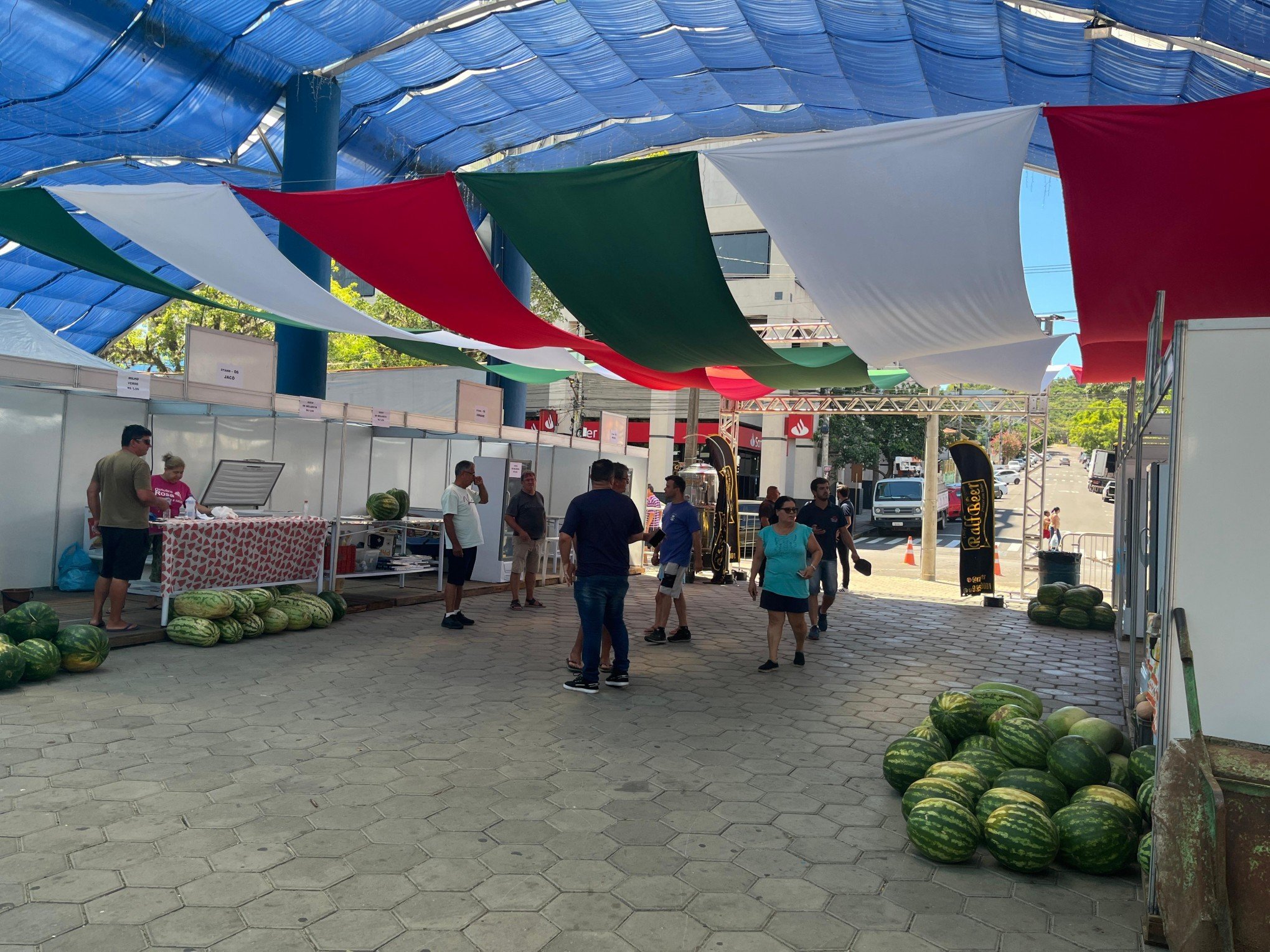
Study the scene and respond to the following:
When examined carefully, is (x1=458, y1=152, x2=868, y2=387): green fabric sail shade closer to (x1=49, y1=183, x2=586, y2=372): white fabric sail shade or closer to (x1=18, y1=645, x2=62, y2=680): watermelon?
(x1=49, y1=183, x2=586, y2=372): white fabric sail shade

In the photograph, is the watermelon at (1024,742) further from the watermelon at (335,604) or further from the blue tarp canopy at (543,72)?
the watermelon at (335,604)

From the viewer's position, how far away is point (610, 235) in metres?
6.00

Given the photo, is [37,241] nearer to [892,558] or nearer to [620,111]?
[620,111]

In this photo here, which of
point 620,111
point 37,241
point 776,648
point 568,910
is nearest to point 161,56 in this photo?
point 37,241

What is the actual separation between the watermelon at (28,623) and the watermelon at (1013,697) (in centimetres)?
676

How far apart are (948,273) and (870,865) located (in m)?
3.76

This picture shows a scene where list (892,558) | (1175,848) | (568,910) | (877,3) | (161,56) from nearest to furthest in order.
Result: (1175,848) < (568,910) < (877,3) < (161,56) < (892,558)

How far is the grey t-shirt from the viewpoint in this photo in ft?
36.1

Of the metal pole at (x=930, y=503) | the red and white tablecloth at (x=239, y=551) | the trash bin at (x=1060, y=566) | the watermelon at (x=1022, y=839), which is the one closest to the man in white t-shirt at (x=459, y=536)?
the red and white tablecloth at (x=239, y=551)

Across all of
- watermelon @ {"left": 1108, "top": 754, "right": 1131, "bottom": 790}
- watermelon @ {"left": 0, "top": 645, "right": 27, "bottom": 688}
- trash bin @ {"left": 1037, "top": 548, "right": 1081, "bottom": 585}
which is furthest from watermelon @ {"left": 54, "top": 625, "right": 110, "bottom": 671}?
trash bin @ {"left": 1037, "top": 548, "right": 1081, "bottom": 585}

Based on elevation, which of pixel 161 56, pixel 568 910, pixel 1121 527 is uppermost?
pixel 161 56

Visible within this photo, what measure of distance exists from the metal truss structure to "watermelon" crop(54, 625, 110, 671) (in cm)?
1227

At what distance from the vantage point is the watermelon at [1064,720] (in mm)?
5160

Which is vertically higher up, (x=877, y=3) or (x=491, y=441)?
(x=877, y=3)
